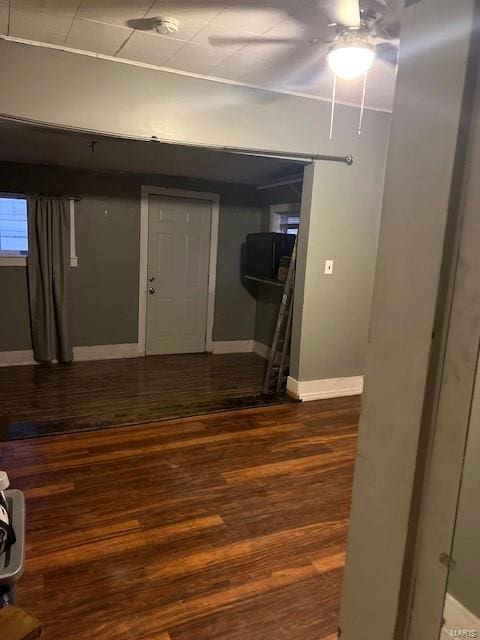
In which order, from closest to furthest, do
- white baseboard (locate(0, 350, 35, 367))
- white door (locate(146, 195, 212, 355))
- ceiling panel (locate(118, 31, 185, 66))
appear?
ceiling panel (locate(118, 31, 185, 66))
white baseboard (locate(0, 350, 35, 367))
white door (locate(146, 195, 212, 355))

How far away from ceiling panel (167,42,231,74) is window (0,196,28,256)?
278 cm

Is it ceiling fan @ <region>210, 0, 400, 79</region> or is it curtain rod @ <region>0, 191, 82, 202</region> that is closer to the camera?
ceiling fan @ <region>210, 0, 400, 79</region>

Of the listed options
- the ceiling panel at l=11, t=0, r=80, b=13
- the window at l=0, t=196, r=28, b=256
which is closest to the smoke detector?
the ceiling panel at l=11, t=0, r=80, b=13

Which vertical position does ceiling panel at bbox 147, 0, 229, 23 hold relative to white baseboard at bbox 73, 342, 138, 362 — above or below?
above

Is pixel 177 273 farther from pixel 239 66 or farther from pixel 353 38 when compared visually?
pixel 353 38

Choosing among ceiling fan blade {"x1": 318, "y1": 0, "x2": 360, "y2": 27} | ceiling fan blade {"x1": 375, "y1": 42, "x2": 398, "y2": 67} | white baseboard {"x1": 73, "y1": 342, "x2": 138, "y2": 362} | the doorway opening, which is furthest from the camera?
white baseboard {"x1": 73, "y1": 342, "x2": 138, "y2": 362}

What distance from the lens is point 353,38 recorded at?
2.21 metres

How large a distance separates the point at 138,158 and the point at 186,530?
3.65 meters

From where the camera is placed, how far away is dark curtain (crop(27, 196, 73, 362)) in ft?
15.9

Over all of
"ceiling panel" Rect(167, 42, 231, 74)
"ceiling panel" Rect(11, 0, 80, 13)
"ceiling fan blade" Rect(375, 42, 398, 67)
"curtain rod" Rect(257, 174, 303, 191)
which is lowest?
"curtain rod" Rect(257, 174, 303, 191)

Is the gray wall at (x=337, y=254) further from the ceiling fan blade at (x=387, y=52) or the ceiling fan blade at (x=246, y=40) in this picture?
the ceiling fan blade at (x=246, y=40)

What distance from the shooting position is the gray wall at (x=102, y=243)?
16.1ft

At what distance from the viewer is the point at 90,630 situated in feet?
5.41

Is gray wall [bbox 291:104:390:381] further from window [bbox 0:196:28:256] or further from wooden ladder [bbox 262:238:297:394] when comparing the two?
window [bbox 0:196:28:256]
